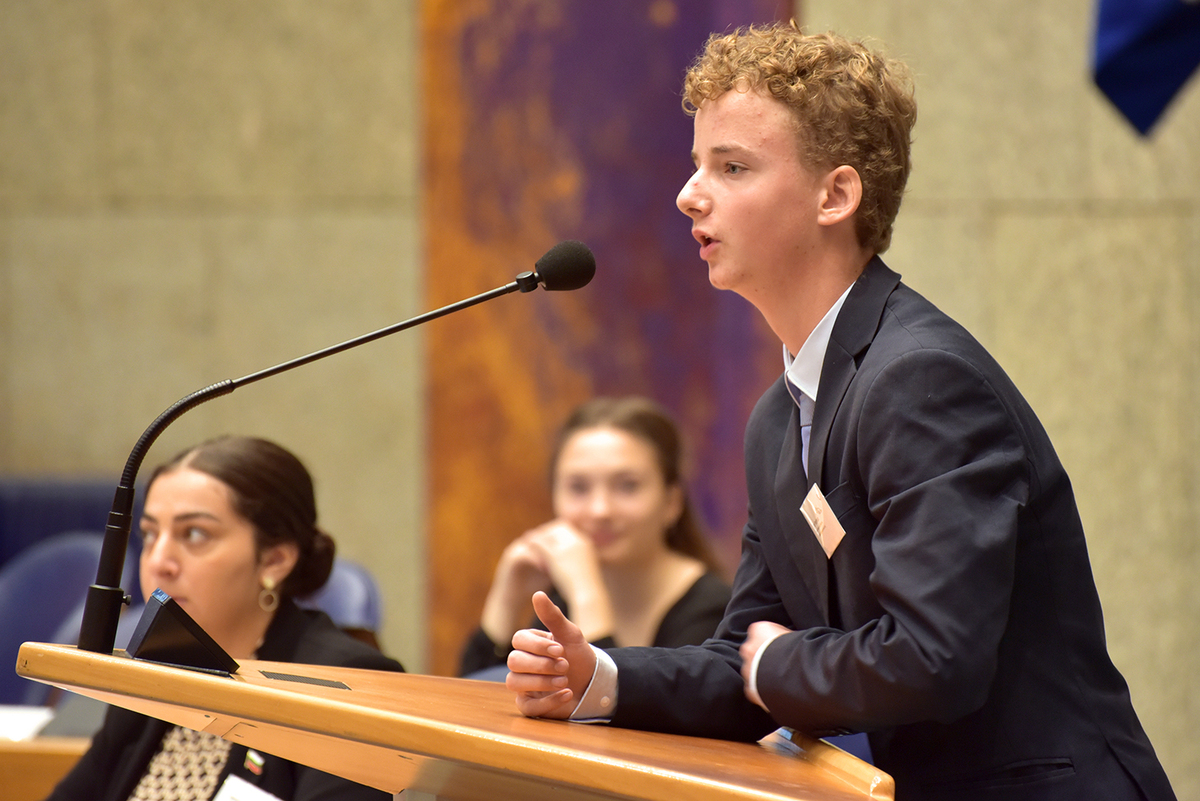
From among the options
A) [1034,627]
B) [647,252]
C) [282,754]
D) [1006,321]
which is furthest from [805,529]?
[1006,321]

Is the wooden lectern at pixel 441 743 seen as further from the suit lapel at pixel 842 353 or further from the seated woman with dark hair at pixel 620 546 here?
the seated woman with dark hair at pixel 620 546

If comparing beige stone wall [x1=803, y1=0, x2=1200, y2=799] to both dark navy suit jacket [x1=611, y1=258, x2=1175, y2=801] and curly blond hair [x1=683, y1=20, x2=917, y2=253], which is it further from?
dark navy suit jacket [x1=611, y1=258, x2=1175, y2=801]

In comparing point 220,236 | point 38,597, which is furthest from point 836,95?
point 220,236

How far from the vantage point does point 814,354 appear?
4.73 feet

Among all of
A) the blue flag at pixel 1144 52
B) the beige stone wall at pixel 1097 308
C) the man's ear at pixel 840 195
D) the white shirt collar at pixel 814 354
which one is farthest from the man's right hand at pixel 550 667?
the beige stone wall at pixel 1097 308

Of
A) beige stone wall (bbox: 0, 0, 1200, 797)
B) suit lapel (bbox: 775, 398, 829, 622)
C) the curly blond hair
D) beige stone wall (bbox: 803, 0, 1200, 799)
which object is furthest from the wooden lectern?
beige stone wall (bbox: 0, 0, 1200, 797)

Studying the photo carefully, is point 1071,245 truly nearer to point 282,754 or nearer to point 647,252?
point 647,252

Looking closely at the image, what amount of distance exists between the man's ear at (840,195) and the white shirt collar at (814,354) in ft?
0.28

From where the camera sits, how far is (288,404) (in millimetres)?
5281

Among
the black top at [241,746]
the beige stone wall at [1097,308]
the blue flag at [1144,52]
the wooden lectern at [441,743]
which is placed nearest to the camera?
the wooden lectern at [441,743]

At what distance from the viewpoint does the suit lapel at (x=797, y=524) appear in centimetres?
139

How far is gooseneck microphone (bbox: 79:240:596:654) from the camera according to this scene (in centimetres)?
134

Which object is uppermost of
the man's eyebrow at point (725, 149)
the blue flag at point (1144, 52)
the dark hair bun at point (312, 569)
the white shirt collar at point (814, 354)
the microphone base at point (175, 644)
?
the blue flag at point (1144, 52)

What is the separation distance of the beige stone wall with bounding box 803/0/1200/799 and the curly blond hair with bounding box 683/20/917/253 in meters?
2.95
